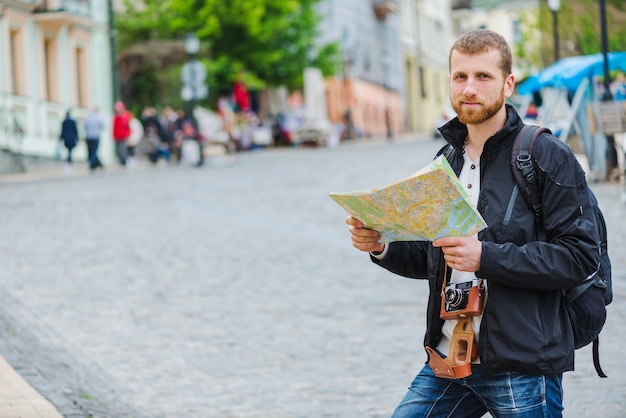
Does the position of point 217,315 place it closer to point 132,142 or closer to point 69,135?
point 69,135

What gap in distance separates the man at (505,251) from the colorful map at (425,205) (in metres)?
0.05

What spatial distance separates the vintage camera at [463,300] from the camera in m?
3.82

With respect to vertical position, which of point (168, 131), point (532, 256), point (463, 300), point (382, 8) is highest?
point (382, 8)

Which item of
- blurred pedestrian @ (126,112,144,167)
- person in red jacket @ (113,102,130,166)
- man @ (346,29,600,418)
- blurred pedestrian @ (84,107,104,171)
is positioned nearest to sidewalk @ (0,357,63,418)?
man @ (346,29,600,418)

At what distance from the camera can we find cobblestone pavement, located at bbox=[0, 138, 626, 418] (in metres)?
8.00

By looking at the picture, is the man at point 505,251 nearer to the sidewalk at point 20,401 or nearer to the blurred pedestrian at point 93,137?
the sidewalk at point 20,401

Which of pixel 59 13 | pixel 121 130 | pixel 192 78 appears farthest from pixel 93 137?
pixel 59 13

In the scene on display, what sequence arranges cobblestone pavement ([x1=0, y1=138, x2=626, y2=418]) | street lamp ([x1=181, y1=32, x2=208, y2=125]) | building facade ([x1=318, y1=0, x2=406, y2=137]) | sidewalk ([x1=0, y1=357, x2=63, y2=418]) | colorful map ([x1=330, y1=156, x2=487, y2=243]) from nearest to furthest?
colorful map ([x1=330, y1=156, x2=487, y2=243]) < sidewalk ([x1=0, y1=357, x2=63, y2=418]) < cobblestone pavement ([x1=0, y1=138, x2=626, y2=418]) < street lamp ([x1=181, y1=32, x2=208, y2=125]) < building facade ([x1=318, y1=0, x2=406, y2=137])

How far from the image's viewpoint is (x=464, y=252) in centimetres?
371

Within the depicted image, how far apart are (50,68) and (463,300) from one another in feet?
126

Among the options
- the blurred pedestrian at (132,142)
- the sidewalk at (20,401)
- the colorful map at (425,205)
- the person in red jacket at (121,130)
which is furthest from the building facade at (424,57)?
the colorful map at (425,205)

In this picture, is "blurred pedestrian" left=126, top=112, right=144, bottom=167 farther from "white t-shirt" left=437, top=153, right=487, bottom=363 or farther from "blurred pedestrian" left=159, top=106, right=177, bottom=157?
"white t-shirt" left=437, top=153, right=487, bottom=363

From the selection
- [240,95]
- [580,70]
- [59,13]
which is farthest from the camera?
[240,95]

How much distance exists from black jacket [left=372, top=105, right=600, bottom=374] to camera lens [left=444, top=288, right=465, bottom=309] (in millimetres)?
74
